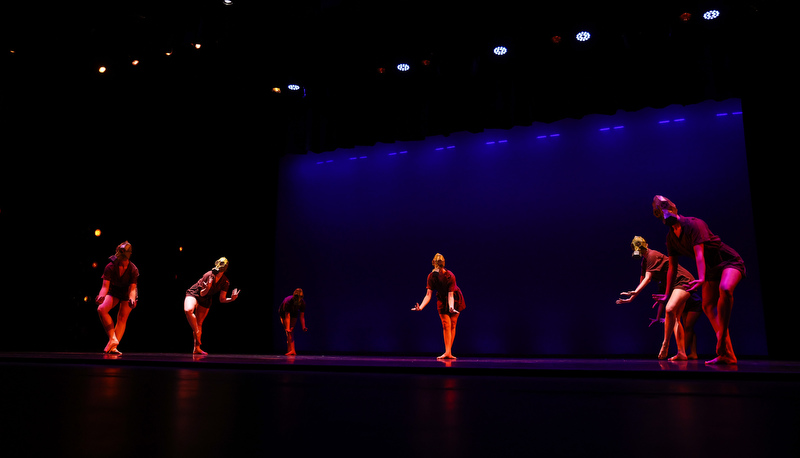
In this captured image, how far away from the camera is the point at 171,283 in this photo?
12172mm

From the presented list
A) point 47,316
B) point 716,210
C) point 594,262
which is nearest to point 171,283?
point 47,316

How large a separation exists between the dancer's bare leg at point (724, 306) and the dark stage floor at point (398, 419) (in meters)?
1.62

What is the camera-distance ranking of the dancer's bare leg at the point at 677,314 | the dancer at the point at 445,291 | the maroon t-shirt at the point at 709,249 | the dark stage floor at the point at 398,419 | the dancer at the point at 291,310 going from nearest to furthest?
the dark stage floor at the point at 398,419
the maroon t-shirt at the point at 709,249
the dancer's bare leg at the point at 677,314
the dancer at the point at 445,291
the dancer at the point at 291,310

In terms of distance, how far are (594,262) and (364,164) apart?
5.21m

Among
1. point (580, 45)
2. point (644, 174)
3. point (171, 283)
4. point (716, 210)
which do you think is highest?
point (580, 45)

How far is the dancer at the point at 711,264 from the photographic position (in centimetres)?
532

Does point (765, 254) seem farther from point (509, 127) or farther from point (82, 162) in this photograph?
point (82, 162)

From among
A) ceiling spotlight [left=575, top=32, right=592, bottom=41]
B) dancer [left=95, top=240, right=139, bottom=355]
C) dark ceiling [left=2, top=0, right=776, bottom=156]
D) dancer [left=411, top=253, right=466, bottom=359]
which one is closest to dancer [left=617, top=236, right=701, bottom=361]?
dancer [left=411, top=253, right=466, bottom=359]

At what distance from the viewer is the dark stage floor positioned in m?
1.56

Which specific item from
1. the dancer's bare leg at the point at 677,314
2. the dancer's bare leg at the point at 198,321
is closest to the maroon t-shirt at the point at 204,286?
the dancer's bare leg at the point at 198,321

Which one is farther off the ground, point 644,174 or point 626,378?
point 644,174

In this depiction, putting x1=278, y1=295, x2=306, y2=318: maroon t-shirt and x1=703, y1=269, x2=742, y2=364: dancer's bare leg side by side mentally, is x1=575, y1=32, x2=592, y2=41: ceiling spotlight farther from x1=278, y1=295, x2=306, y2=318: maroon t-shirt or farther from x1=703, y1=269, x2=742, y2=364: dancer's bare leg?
x1=278, y1=295, x2=306, y2=318: maroon t-shirt

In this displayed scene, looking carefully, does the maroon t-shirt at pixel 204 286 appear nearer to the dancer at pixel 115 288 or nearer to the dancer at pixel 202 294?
the dancer at pixel 202 294

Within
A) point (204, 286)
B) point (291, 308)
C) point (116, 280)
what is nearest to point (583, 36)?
point (291, 308)
